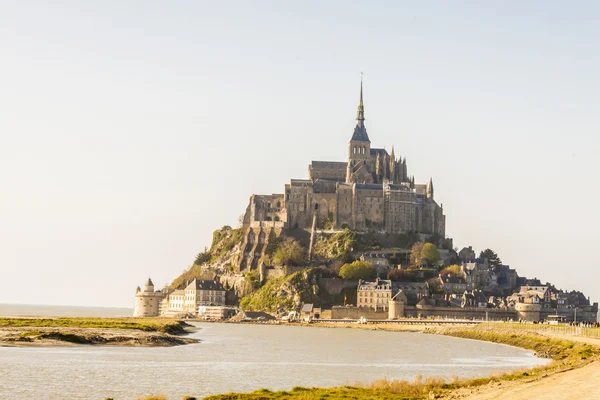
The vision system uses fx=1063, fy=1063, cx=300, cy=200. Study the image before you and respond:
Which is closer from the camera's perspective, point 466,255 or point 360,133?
point 466,255

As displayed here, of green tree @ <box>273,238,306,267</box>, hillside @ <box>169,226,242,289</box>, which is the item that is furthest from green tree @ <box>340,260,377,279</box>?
hillside @ <box>169,226,242,289</box>

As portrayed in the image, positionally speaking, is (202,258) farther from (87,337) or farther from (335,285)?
(87,337)

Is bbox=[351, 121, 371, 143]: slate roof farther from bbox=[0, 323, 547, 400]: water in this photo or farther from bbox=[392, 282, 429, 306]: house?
bbox=[0, 323, 547, 400]: water

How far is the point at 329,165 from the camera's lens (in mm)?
161875

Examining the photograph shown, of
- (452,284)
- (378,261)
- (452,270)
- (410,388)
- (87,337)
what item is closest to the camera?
(410,388)

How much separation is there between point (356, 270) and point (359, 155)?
25.8 m

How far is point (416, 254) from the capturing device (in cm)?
14688

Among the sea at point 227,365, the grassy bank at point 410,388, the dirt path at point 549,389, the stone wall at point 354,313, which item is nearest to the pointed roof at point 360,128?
the stone wall at point 354,313

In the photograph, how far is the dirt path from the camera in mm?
35844

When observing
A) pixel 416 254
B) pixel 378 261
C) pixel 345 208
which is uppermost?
pixel 345 208

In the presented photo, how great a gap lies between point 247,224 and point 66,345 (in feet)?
287

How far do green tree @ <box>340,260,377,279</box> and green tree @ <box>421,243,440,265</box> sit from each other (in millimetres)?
8742

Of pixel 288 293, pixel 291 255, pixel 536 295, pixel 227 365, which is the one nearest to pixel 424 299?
pixel 536 295

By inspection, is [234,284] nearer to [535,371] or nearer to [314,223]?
[314,223]
